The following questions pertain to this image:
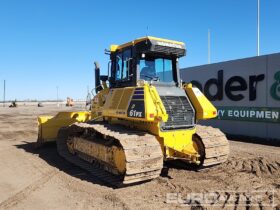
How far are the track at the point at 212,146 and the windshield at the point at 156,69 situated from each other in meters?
1.68

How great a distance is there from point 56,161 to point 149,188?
4.08 m

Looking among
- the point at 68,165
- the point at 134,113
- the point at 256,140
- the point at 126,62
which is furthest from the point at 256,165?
the point at 256,140

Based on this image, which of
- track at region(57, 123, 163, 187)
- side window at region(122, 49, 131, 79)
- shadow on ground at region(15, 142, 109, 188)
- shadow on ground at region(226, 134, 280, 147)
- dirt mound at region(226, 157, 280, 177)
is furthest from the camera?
shadow on ground at region(226, 134, 280, 147)

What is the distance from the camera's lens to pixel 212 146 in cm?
848

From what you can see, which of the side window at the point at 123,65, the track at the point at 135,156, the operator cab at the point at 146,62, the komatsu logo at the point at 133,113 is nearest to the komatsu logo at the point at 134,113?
the komatsu logo at the point at 133,113

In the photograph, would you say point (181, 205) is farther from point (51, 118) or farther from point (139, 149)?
point (51, 118)

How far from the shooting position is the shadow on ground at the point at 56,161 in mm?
8390

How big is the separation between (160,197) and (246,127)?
10963mm

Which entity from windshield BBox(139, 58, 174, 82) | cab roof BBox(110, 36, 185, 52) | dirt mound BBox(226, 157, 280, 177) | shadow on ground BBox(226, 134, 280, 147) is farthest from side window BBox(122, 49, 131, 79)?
shadow on ground BBox(226, 134, 280, 147)

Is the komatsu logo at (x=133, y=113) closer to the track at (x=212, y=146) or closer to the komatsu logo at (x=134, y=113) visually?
the komatsu logo at (x=134, y=113)

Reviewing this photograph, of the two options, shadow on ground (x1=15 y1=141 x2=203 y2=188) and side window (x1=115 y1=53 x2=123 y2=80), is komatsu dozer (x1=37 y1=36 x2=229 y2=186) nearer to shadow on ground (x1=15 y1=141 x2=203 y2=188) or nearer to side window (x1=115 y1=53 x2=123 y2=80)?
side window (x1=115 y1=53 x2=123 y2=80)

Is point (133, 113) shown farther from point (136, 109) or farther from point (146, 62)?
point (146, 62)

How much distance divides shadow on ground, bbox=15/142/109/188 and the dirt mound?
3.81 meters

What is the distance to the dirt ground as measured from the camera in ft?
21.0
